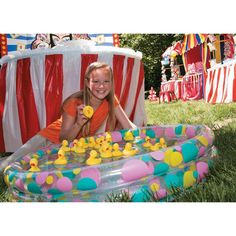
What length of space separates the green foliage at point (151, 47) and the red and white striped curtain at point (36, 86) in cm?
20

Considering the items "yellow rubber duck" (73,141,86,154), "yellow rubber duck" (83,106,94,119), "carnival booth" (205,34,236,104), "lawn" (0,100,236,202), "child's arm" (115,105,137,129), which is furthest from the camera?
"carnival booth" (205,34,236,104)

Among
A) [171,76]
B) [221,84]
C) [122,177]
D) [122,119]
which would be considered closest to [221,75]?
[221,84]

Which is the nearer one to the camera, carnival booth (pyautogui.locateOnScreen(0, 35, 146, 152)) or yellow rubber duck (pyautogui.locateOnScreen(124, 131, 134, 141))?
yellow rubber duck (pyautogui.locateOnScreen(124, 131, 134, 141))

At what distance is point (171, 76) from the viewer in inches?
114

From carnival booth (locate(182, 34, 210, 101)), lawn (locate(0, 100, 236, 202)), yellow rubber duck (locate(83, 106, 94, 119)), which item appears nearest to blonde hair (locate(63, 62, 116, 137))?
yellow rubber duck (locate(83, 106, 94, 119))

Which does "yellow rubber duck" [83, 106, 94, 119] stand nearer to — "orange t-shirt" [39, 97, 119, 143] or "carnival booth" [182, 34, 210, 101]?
"orange t-shirt" [39, 97, 119, 143]

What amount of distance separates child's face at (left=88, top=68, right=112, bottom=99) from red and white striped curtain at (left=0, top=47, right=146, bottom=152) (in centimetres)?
25

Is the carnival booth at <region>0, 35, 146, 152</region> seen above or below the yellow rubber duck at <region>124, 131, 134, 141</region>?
above

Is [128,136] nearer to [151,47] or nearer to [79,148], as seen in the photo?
[79,148]

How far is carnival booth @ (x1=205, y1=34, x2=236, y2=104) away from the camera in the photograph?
2.81m

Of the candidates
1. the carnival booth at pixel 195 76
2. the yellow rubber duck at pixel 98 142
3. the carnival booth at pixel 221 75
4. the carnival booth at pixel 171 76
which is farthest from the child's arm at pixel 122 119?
the carnival booth at pixel 195 76

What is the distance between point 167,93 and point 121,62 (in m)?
1.40

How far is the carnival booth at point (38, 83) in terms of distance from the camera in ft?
5.97
